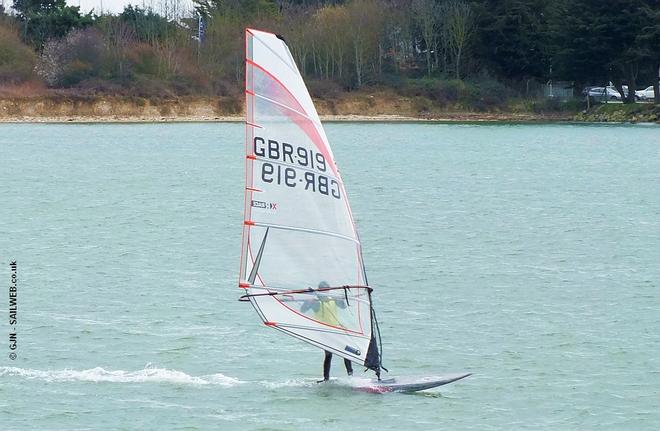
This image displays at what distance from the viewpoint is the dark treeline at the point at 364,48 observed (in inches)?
3617

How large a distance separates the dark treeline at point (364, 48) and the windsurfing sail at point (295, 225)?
2998 inches

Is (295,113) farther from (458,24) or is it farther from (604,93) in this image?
(604,93)

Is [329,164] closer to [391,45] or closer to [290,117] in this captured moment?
[290,117]

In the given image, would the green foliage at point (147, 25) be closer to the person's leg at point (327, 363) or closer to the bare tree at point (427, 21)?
the bare tree at point (427, 21)

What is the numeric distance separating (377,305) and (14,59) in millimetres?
80688

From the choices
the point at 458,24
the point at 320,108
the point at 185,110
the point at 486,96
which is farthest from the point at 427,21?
the point at 185,110

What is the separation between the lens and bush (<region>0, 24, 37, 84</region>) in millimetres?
97188

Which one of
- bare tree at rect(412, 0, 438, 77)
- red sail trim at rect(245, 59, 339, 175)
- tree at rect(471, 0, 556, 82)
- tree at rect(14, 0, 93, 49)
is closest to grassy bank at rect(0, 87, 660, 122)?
tree at rect(471, 0, 556, 82)

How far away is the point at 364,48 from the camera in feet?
341

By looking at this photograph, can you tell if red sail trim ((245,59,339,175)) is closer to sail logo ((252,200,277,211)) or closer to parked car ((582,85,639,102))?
sail logo ((252,200,277,211))

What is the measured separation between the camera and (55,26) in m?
106

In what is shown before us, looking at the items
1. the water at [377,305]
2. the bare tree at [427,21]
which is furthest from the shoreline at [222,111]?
the water at [377,305]

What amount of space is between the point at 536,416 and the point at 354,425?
252 centimetres

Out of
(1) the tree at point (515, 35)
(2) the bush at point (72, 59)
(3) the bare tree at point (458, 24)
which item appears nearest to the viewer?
(1) the tree at point (515, 35)
